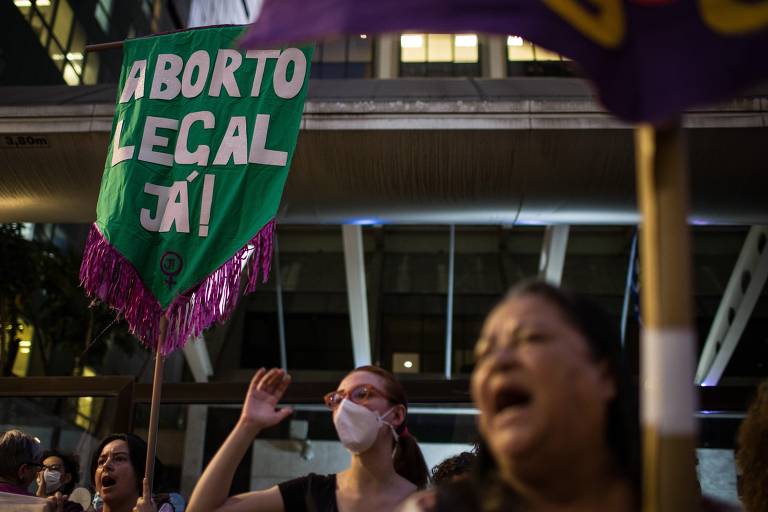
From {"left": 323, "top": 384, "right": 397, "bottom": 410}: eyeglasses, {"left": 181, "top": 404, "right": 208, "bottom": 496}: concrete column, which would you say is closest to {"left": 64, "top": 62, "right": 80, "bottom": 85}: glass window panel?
{"left": 181, "top": 404, "right": 208, "bottom": 496}: concrete column

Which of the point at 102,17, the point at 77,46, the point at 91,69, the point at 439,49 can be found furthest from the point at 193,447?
the point at 439,49

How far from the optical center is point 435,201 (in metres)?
7.39

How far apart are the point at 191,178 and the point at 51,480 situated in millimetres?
2458


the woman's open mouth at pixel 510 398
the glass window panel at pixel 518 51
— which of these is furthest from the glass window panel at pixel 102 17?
the woman's open mouth at pixel 510 398

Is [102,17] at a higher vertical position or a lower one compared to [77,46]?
higher

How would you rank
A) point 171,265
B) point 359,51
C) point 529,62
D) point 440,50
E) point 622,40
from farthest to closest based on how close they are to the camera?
1. point 440,50
2. point 359,51
3. point 529,62
4. point 171,265
5. point 622,40

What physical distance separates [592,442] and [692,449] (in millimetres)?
185

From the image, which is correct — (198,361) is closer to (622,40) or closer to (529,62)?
(529,62)

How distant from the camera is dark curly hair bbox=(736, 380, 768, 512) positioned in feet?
7.27

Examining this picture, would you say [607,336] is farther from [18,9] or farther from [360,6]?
[18,9]

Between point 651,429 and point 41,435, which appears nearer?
point 651,429

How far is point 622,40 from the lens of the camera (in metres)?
1.29

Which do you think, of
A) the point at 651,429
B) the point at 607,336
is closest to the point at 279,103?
the point at 607,336

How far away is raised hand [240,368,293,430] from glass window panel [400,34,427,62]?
17.5 meters
